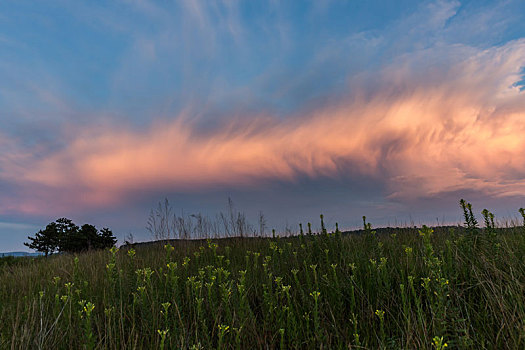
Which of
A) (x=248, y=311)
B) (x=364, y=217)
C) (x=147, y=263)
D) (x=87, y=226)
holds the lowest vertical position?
(x=248, y=311)

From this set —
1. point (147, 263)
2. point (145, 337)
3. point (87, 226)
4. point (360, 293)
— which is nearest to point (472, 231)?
point (360, 293)

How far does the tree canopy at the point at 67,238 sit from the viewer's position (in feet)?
74.6

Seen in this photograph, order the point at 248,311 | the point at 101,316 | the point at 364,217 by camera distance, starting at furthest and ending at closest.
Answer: the point at 364,217 < the point at 101,316 < the point at 248,311

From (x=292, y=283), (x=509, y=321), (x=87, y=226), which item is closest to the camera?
(x=509, y=321)

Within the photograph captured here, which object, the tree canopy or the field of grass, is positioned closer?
the field of grass

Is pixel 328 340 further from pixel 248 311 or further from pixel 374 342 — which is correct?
pixel 248 311

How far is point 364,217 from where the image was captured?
6402 millimetres

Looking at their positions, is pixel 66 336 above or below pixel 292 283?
below

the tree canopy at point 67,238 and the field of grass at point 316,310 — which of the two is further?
the tree canopy at point 67,238

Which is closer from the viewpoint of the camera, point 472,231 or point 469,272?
point 469,272

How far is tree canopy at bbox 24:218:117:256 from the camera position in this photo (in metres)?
22.7

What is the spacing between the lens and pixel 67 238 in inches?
900

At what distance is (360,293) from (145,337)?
2.73 metres

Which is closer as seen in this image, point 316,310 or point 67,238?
point 316,310
